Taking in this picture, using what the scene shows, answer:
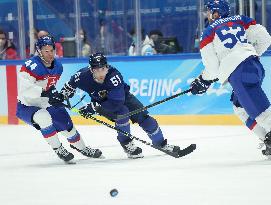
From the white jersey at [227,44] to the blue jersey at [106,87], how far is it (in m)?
0.76

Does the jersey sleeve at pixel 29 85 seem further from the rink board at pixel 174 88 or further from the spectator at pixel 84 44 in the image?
the spectator at pixel 84 44

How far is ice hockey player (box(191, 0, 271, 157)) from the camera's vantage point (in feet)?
18.5

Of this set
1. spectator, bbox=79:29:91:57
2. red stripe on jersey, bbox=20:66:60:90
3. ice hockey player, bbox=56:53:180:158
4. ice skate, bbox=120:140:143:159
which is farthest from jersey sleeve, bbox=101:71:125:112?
spectator, bbox=79:29:91:57

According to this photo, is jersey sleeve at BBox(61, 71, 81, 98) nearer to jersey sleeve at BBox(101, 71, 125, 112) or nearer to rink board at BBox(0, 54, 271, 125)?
jersey sleeve at BBox(101, 71, 125, 112)

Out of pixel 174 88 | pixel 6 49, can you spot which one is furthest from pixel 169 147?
pixel 6 49

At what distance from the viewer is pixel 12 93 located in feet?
32.9

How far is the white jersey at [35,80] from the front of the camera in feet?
20.4

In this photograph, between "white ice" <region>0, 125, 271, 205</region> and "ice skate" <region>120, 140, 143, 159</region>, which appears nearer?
"white ice" <region>0, 125, 271, 205</region>

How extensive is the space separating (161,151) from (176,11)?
380 centimetres

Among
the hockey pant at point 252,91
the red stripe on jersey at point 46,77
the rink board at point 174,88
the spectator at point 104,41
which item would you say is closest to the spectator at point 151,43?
the rink board at point 174,88

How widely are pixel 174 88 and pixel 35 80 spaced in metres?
2.93

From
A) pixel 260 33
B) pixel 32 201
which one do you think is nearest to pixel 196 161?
pixel 260 33

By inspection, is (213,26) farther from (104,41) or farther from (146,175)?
(104,41)

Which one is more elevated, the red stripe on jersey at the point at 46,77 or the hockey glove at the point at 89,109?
the red stripe on jersey at the point at 46,77
